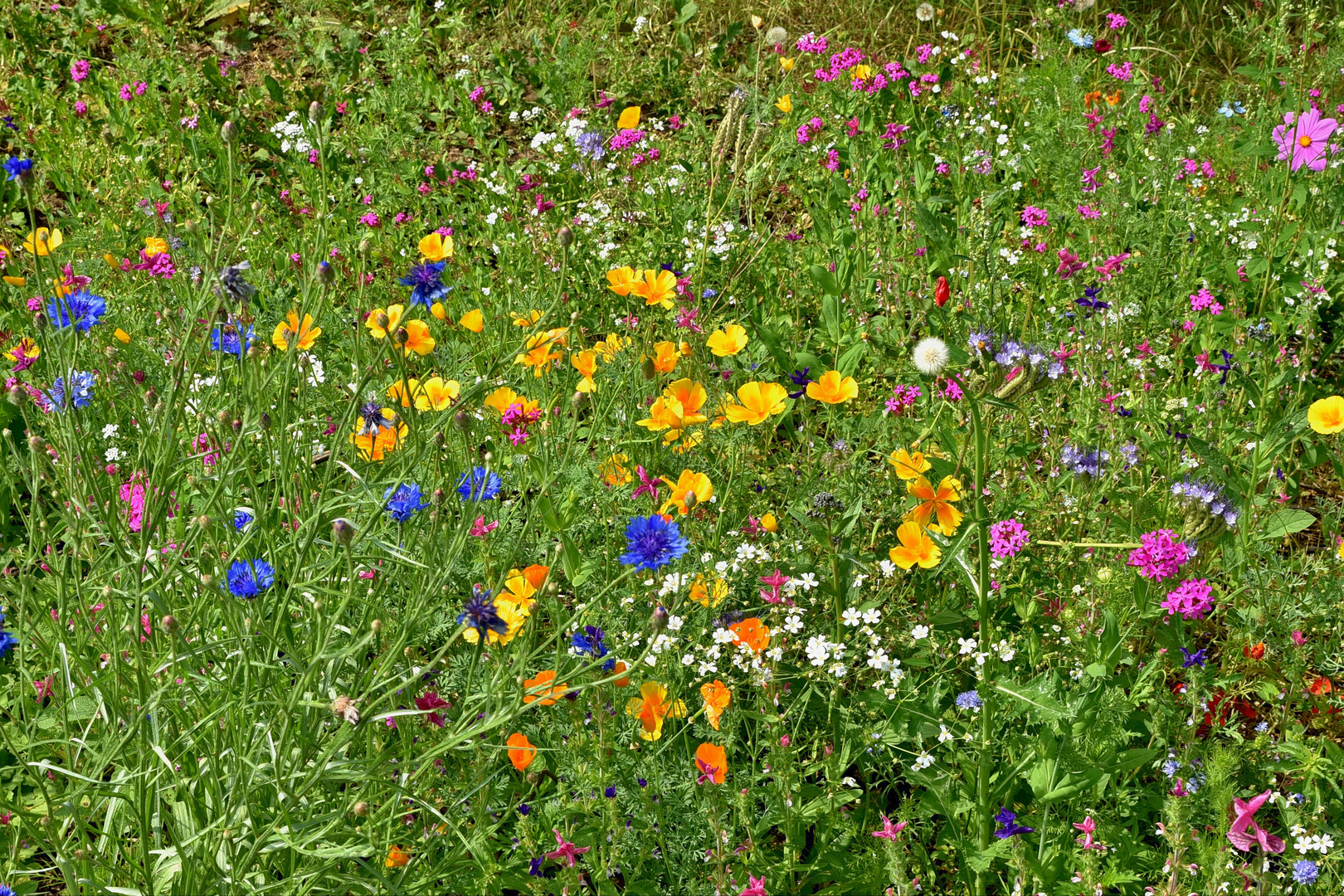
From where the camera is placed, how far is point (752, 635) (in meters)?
1.80

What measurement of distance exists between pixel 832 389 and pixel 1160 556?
0.66 m

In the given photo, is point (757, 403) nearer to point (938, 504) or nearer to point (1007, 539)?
point (938, 504)

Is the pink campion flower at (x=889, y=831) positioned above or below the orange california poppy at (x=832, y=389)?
below

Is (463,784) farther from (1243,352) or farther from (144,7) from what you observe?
(144,7)

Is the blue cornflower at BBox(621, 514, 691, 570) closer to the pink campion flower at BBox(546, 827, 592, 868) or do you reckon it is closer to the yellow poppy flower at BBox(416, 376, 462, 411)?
the pink campion flower at BBox(546, 827, 592, 868)

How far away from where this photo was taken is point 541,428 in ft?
7.75

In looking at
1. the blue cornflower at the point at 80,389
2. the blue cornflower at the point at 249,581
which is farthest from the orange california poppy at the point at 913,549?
the blue cornflower at the point at 80,389

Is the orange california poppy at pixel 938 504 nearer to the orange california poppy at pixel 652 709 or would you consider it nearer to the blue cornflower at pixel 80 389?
the orange california poppy at pixel 652 709

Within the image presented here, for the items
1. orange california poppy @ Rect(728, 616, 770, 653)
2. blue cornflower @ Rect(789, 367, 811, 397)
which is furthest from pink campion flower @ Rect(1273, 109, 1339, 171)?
orange california poppy @ Rect(728, 616, 770, 653)

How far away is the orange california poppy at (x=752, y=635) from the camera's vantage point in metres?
1.79

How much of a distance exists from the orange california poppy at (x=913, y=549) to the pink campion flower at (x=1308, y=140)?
5.59 feet

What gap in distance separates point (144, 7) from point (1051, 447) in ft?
14.1

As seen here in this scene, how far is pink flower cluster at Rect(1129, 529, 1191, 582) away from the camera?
1835 millimetres

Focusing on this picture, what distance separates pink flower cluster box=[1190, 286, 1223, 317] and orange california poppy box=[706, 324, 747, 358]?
130cm
